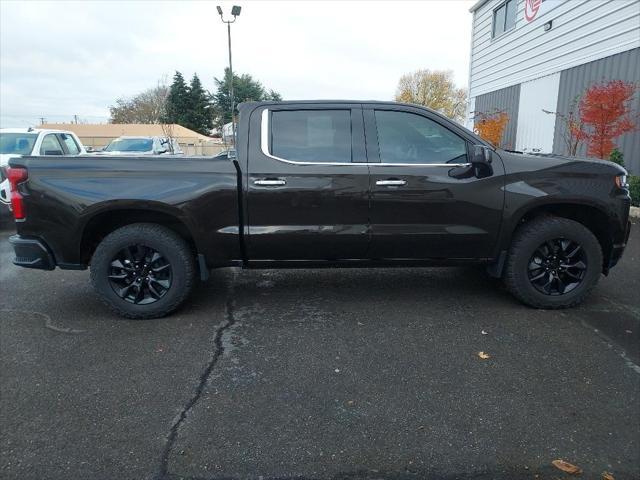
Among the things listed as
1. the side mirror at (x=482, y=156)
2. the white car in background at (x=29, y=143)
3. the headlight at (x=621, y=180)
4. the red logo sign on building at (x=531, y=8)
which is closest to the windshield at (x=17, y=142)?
the white car in background at (x=29, y=143)

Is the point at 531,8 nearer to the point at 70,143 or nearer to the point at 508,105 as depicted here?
the point at 508,105

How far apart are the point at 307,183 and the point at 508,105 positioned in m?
14.1

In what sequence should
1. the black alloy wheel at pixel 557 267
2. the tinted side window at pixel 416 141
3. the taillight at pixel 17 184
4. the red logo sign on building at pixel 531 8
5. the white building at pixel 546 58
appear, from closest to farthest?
the taillight at pixel 17 184
the tinted side window at pixel 416 141
the black alloy wheel at pixel 557 267
the white building at pixel 546 58
the red logo sign on building at pixel 531 8

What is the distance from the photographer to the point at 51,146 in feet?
33.1

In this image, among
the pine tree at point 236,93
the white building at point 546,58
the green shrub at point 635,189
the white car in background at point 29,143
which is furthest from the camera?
the pine tree at point 236,93

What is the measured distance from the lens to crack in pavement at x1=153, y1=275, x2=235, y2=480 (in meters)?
2.44

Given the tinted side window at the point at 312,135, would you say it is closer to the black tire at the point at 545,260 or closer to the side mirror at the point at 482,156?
the side mirror at the point at 482,156

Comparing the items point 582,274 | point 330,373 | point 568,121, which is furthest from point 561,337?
point 568,121

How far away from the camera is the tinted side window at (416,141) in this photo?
4297mm

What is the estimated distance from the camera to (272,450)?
2553 mm

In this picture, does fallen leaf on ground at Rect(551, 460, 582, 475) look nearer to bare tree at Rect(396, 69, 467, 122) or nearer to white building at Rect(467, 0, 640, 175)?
white building at Rect(467, 0, 640, 175)

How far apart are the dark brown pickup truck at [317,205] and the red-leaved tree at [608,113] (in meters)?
6.27

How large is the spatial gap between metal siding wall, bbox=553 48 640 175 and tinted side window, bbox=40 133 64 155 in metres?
11.7

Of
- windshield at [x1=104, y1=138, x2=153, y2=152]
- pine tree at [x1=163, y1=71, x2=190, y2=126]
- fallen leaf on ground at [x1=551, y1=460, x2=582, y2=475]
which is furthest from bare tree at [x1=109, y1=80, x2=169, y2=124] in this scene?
fallen leaf on ground at [x1=551, y1=460, x2=582, y2=475]
